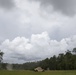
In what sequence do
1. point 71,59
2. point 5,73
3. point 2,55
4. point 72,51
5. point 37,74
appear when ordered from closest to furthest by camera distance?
1. point 5,73
2. point 37,74
3. point 71,59
4. point 2,55
5. point 72,51

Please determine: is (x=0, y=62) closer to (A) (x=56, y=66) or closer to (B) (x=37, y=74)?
(A) (x=56, y=66)

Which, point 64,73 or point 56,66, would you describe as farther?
point 56,66

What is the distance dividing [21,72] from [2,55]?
1529 inches

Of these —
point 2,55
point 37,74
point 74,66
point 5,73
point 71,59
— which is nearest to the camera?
point 5,73

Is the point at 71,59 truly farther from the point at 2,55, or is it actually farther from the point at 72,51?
the point at 2,55

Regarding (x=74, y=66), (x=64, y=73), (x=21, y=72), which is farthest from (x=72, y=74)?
(x=74, y=66)

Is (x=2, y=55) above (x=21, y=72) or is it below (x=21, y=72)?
above

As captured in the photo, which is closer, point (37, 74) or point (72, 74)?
point (72, 74)

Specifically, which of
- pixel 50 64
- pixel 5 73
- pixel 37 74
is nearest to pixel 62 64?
pixel 50 64

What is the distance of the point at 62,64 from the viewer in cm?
8381

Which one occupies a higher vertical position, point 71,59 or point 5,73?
point 71,59

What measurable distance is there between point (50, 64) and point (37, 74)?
4444cm

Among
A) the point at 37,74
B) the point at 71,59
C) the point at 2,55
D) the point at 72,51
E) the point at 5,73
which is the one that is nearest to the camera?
the point at 5,73

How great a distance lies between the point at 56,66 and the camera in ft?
293
